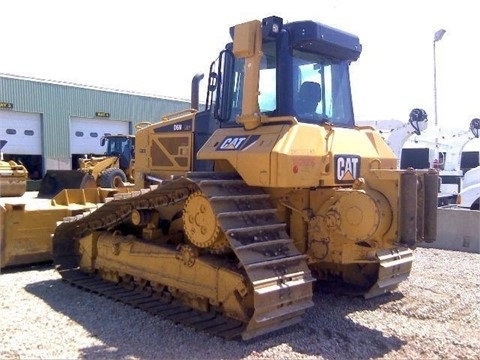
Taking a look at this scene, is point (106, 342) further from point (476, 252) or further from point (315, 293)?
point (476, 252)

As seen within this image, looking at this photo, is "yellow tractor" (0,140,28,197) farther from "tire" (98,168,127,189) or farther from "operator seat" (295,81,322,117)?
"operator seat" (295,81,322,117)

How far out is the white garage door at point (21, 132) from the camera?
26.4m

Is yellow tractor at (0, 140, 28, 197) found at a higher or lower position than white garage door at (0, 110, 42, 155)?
lower

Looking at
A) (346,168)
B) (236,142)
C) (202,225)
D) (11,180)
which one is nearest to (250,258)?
(202,225)

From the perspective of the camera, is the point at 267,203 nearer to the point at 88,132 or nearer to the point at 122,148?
the point at 122,148

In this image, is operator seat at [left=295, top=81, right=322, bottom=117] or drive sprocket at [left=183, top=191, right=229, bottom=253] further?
operator seat at [left=295, top=81, right=322, bottom=117]

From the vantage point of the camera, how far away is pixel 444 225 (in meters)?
9.73

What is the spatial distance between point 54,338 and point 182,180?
6.07ft

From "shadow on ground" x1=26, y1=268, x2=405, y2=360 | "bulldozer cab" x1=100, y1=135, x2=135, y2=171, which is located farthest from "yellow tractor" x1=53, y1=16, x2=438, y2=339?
"bulldozer cab" x1=100, y1=135, x2=135, y2=171

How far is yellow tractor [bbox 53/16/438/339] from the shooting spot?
4.70 metres

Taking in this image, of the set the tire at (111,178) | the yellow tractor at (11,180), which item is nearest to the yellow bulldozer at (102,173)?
the tire at (111,178)

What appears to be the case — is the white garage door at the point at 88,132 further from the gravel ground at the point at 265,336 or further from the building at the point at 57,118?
the gravel ground at the point at 265,336

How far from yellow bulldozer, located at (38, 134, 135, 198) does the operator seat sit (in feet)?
30.0

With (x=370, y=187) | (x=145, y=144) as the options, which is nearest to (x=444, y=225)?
(x=370, y=187)
